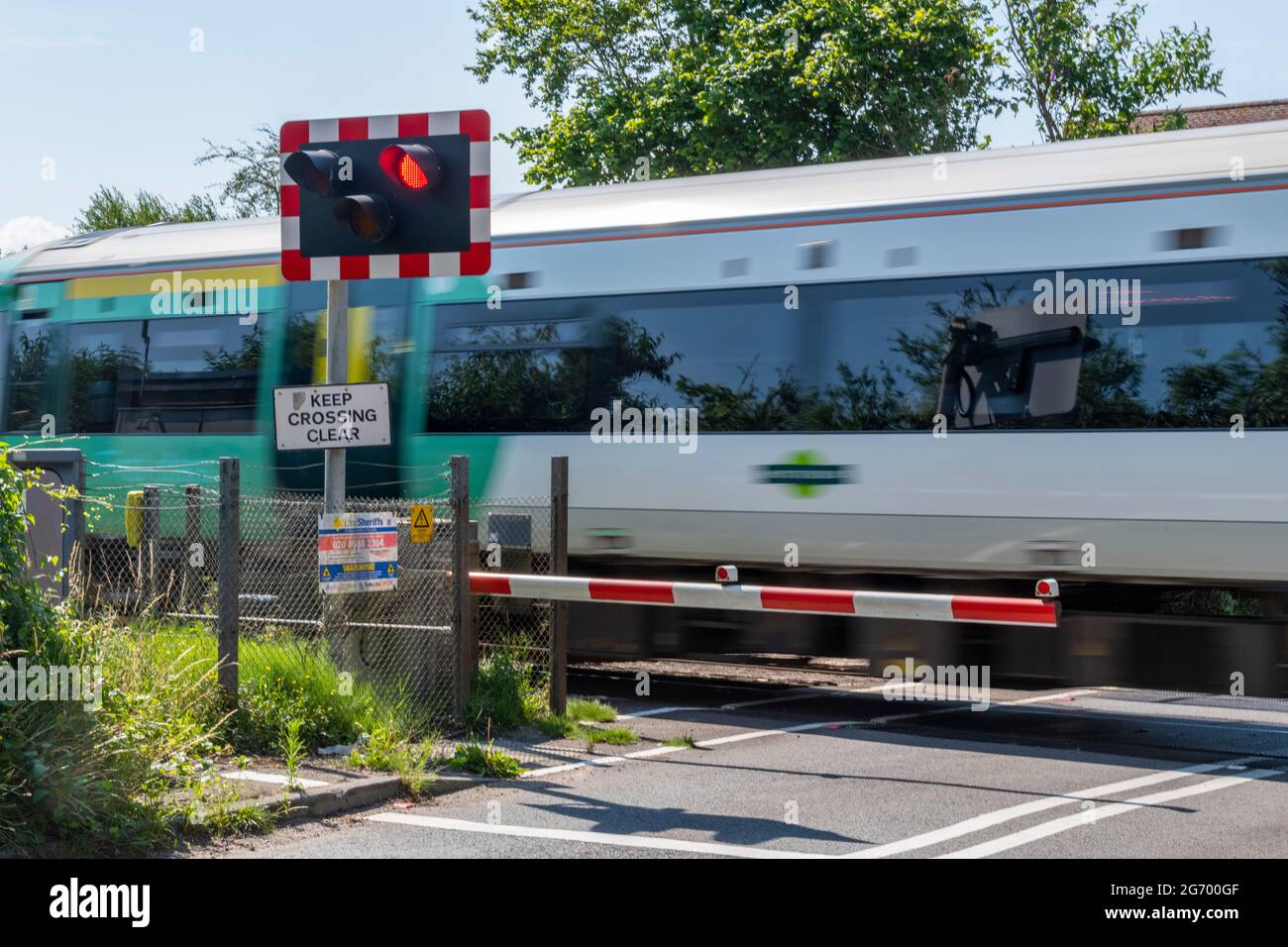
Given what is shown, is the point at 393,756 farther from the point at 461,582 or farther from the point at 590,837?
the point at 461,582

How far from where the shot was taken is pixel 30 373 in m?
16.0

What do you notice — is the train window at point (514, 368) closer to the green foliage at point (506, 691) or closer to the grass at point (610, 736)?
the green foliage at point (506, 691)

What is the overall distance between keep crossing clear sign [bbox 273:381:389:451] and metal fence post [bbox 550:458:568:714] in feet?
5.51

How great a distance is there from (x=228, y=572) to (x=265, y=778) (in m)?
1.60

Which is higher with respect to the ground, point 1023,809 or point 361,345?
point 361,345

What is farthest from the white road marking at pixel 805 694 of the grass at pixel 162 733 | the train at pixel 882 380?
the grass at pixel 162 733

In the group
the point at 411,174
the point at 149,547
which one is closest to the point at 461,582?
the point at 149,547

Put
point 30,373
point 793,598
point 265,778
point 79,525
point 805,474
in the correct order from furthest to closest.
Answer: point 30,373 < point 805,474 < point 79,525 < point 793,598 < point 265,778

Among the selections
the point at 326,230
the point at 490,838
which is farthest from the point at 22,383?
the point at 490,838

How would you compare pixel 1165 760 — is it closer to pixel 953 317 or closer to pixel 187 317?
pixel 953 317

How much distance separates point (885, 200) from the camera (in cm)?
1128

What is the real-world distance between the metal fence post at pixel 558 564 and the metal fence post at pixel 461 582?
72 centimetres

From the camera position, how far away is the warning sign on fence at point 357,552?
30.7ft
